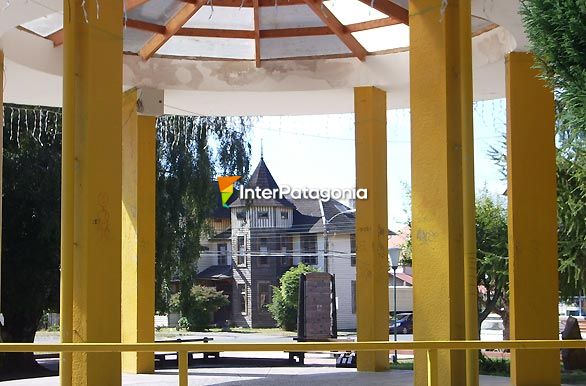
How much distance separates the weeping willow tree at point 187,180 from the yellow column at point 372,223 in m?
13.7

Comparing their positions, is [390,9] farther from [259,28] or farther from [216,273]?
[216,273]

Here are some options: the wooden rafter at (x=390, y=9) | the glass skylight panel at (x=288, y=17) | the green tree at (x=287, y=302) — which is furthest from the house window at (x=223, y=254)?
the wooden rafter at (x=390, y=9)

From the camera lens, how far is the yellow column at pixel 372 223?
1476 cm

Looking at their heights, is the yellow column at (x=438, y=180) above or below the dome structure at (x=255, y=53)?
below

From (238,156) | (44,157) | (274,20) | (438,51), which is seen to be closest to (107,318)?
(438,51)

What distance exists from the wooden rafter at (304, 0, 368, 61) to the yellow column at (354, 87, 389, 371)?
653mm

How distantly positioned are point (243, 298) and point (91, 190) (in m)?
58.3

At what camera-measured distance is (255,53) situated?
15.5m

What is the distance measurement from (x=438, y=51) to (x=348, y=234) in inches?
2266

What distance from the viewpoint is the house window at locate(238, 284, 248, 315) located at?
66.3 m

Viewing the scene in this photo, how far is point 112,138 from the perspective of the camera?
9.48 meters

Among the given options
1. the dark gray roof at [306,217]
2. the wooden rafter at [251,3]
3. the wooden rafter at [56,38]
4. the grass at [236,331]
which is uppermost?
the wooden rafter at [251,3]

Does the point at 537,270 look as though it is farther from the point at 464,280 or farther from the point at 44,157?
the point at 44,157

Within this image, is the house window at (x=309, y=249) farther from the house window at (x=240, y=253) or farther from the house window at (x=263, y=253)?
the house window at (x=240, y=253)
